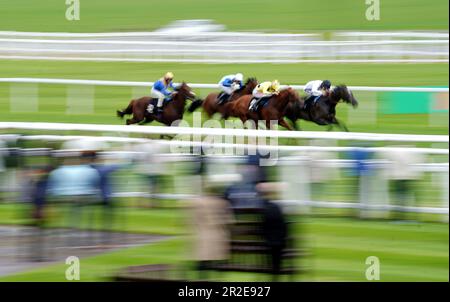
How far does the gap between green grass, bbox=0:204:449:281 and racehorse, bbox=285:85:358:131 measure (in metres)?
4.82

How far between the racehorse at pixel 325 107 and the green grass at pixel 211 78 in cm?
32

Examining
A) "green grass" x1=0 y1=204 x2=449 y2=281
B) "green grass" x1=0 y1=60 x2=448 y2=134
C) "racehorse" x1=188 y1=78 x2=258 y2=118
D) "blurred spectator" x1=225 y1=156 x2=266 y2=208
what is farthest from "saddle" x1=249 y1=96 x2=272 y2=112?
"blurred spectator" x1=225 y1=156 x2=266 y2=208

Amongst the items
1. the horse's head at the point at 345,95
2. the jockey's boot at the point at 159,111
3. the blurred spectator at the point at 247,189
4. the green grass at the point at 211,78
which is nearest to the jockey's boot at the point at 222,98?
the jockey's boot at the point at 159,111

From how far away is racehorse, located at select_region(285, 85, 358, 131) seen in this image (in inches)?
487

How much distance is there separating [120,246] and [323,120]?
5882mm

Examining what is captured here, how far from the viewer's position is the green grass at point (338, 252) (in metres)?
6.19

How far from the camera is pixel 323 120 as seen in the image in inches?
491

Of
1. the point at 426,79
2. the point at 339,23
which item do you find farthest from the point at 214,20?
the point at 426,79

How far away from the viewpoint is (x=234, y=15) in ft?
92.5

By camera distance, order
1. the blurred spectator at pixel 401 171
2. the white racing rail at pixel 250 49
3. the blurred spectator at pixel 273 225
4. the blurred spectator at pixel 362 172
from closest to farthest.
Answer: the blurred spectator at pixel 273 225 → the blurred spectator at pixel 401 171 → the blurred spectator at pixel 362 172 → the white racing rail at pixel 250 49

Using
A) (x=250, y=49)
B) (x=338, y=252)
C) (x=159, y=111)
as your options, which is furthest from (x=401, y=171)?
(x=250, y=49)

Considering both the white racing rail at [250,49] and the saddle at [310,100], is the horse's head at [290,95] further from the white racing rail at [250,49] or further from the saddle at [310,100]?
the white racing rail at [250,49]

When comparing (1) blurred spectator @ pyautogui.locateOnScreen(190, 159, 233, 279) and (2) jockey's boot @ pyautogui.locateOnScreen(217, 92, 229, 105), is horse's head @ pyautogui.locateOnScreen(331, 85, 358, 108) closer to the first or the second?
(2) jockey's boot @ pyautogui.locateOnScreen(217, 92, 229, 105)

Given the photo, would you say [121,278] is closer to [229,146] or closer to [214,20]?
[229,146]
